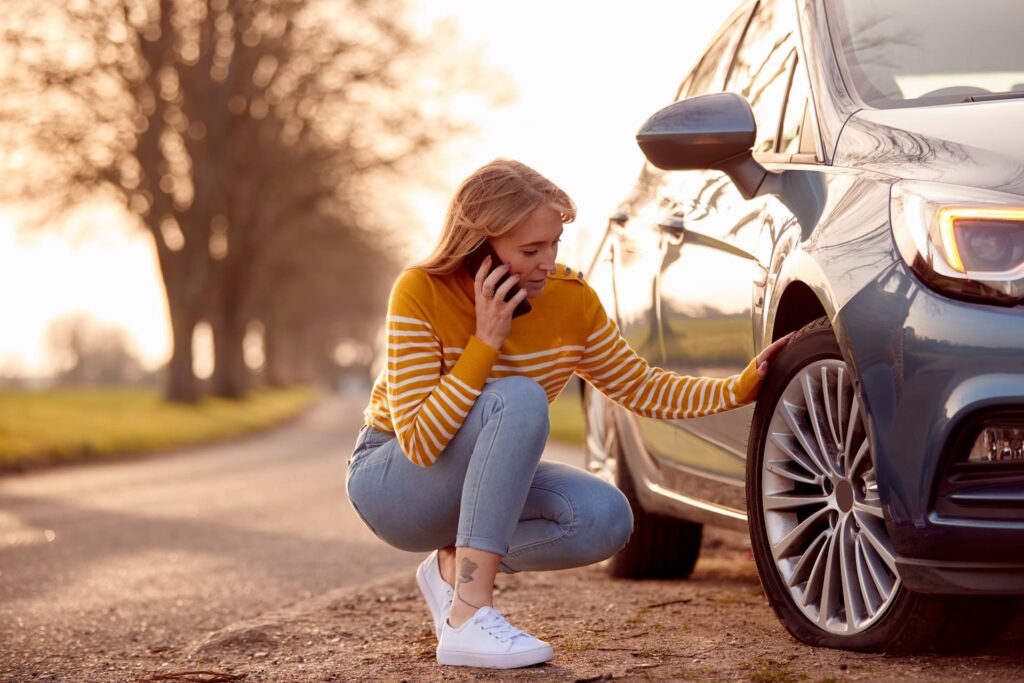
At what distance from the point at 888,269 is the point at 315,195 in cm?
3014

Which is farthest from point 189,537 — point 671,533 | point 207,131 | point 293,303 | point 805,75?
point 293,303

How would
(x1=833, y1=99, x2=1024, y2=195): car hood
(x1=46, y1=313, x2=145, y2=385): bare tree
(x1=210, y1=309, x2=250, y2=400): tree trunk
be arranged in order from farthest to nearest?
(x1=46, y1=313, x2=145, y2=385): bare tree < (x1=210, y1=309, x2=250, y2=400): tree trunk < (x1=833, y1=99, x2=1024, y2=195): car hood

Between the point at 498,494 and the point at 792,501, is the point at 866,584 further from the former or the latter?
the point at 498,494

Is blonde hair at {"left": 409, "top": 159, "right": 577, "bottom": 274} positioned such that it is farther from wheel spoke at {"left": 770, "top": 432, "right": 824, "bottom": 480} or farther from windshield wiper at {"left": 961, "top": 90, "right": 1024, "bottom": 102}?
windshield wiper at {"left": 961, "top": 90, "right": 1024, "bottom": 102}

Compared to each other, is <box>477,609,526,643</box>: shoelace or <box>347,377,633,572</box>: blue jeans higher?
<box>347,377,633,572</box>: blue jeans

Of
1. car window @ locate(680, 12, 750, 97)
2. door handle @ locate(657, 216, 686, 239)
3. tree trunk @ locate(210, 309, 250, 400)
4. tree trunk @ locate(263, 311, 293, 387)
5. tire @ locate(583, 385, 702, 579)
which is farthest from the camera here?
tree trunk @ locate(263, 311, 293, 387)

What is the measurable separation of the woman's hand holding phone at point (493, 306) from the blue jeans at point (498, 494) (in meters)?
0.14

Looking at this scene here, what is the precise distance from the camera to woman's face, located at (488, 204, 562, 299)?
12.0 ft

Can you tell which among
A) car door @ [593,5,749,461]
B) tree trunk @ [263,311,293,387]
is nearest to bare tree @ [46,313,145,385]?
tree trunk @ [263,311,293,387]

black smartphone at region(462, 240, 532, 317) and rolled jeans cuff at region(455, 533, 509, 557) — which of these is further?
black smartphone at region(462, 240, 532, 317)

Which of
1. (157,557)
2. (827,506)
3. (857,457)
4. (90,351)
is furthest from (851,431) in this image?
(90,351)

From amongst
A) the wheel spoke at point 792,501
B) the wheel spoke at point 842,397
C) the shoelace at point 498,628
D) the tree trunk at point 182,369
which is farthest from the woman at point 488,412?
the tree trunk at point 182,369

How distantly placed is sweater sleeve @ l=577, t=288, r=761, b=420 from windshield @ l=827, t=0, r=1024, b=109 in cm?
85

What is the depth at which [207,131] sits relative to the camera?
94.1 ft
